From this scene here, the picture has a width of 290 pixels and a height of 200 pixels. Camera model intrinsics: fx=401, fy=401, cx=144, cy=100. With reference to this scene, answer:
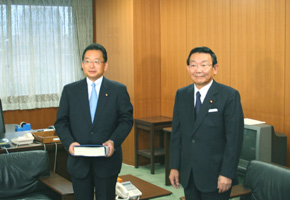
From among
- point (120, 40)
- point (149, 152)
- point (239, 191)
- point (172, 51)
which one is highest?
point (120, 40)

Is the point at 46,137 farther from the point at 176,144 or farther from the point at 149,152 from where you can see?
the point at 149,152

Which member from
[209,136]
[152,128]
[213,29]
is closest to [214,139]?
[209,136]

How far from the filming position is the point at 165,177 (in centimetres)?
546

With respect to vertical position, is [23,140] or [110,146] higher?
[110,146]

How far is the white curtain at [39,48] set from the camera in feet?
22.7

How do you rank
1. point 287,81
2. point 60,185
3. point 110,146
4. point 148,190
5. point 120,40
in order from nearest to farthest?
point 110,146 → point 60,185 → point 148,190 → point 287,81 → point 120,40

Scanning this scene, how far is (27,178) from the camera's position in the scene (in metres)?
3.71

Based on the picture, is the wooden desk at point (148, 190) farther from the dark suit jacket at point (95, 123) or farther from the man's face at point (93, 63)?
the man's face at point (93, 63)

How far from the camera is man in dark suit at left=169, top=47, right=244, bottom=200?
2.38 meters

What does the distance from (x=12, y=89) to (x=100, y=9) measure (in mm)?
2087

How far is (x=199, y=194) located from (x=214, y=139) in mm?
359

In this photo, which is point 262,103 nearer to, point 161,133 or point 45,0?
point 161,133

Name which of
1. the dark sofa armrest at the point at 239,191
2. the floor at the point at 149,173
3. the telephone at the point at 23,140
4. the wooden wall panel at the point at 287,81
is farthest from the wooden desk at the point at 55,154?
the wooden wall panel at the point at 287,81

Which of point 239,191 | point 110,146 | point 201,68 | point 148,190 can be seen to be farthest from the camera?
point 148,190
